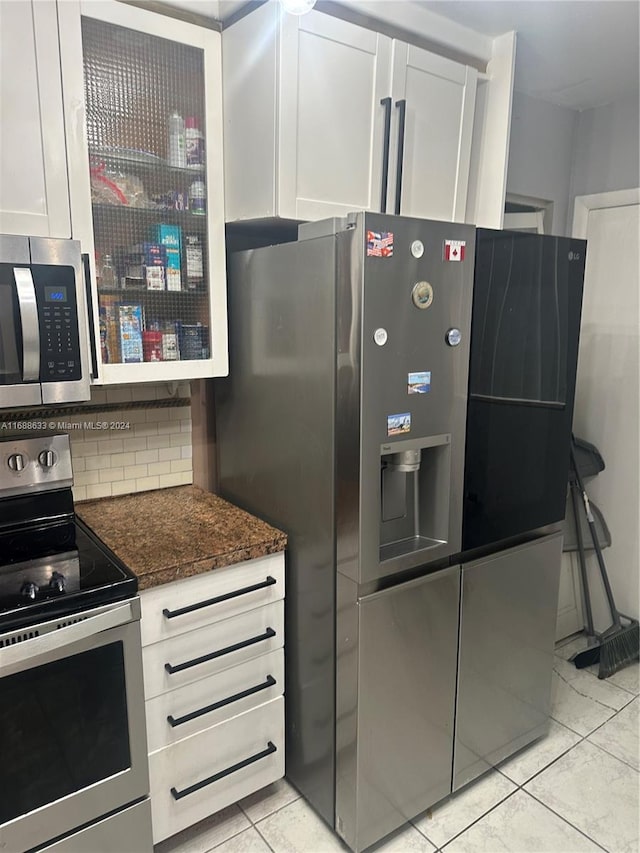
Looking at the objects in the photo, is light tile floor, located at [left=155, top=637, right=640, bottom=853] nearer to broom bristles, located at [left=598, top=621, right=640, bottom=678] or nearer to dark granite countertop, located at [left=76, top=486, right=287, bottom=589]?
broom bristles, located at [left=598, top=621, right=640, bottom=678]

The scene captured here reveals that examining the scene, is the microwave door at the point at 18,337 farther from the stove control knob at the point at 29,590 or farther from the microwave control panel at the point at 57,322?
the stove control knob at the point at 29,590

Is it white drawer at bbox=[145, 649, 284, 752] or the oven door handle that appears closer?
the oven door handle

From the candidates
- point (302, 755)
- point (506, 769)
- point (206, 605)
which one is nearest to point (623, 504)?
point (506, 769)

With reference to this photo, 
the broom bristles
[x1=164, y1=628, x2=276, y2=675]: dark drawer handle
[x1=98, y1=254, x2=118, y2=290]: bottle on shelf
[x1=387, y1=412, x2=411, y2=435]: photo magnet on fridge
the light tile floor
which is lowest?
the light tile floor

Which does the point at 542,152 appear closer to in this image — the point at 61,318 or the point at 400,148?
the point at 400,148

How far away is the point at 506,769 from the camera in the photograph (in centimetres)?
211

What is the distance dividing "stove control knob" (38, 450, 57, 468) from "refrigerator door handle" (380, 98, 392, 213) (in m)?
1.20

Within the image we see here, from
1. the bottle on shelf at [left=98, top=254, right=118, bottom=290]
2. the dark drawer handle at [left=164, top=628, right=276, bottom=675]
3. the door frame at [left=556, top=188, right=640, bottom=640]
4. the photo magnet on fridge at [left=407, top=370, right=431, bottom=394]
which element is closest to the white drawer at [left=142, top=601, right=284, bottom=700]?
the dark drawer handle at [left=164, top=628, right=276, bottom=675]

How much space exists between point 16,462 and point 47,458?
79 millimetres

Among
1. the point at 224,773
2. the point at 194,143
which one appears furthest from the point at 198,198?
the point at 224,773

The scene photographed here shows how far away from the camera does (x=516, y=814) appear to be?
1.92 m

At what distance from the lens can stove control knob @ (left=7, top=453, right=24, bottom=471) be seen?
5.34ft

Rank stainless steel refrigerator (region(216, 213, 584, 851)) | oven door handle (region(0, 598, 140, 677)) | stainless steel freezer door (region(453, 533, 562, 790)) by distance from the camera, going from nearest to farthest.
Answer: oven door handle (region(0, 598, 140, 677)) < stainless steel refrigerator (region(216, 213, 584, 851)) < stainless steel freezer door (region(453, 533, 562, 790))

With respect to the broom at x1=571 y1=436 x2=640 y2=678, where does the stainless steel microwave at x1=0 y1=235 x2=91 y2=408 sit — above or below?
above
